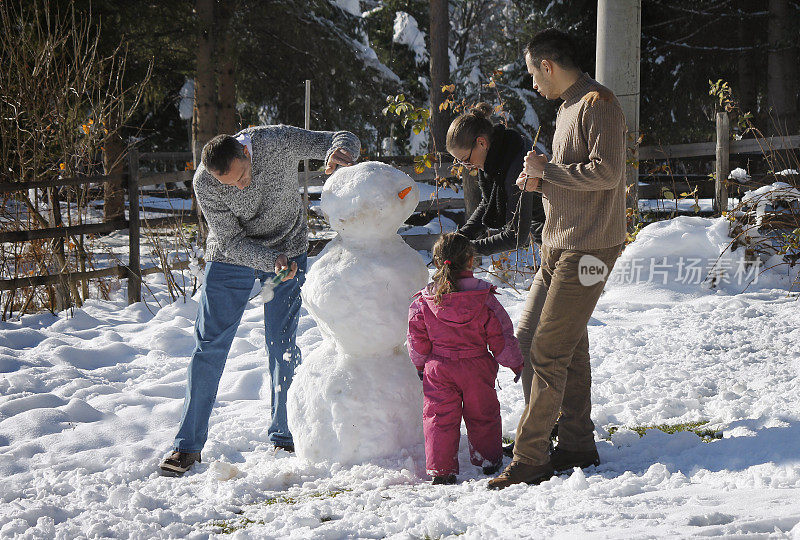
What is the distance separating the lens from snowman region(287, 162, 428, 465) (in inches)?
131

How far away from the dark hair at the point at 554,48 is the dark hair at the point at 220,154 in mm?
1387

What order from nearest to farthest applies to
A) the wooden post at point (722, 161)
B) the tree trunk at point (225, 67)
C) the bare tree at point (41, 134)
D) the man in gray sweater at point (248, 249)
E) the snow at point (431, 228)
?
1. the man in gray sweater at point (248, 249)
2. the bare tree at point (41, 134)
3. the wooden post at point (722, 161)
4. the tree trunk at point (225, 67)
5. the snow at point (431, 228)

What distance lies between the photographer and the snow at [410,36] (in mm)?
17219

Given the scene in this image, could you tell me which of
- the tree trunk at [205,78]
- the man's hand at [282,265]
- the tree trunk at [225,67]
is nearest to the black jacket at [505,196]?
the man's hand at [282,265]

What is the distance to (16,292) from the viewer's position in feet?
22.3

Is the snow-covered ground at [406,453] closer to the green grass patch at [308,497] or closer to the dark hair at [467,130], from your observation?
the green grass patch at [308,497]

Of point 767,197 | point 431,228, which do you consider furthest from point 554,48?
point 431,228

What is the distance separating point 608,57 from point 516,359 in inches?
167

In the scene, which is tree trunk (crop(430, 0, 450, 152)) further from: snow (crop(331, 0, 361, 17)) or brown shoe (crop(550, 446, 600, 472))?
brown shoe (crop(550, 446, 600, 472))

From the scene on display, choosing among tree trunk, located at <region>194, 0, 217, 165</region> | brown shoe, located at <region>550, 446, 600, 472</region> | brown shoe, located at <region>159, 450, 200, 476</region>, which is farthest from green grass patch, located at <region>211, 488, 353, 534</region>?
tree trunk, located at <region>194, 0, 217, 165</region>

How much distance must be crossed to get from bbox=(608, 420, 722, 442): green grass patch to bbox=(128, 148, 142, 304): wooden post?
5.07m

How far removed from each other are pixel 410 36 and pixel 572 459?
15523mm

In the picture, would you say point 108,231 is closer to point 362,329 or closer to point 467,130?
point 362,329

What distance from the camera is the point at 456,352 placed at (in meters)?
3.09
